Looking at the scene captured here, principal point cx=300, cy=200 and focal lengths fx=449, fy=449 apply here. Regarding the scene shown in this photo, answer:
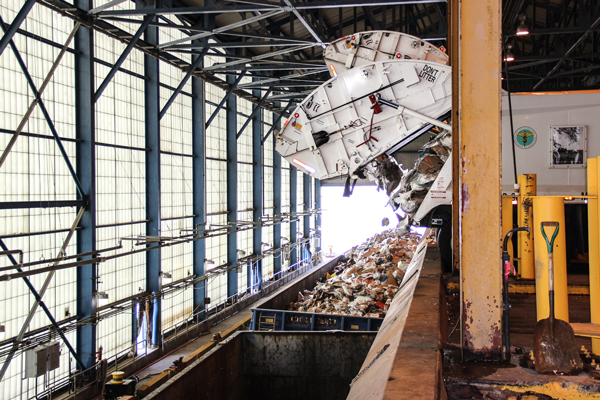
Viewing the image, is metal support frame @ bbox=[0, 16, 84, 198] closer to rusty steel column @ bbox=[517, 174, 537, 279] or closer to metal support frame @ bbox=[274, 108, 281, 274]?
rusty steel column @ bbox=[517, 174, 537, 279]

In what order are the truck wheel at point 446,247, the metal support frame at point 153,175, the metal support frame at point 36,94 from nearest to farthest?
the truck wheel at point 446,247
the metal support frame at point 36,94
the metal support frame at point 153,175

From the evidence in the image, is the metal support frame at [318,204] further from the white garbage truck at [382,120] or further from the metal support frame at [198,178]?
the white garbage truck at [382,120]

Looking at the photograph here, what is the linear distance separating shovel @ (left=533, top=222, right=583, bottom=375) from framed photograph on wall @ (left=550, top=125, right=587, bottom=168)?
193 inches

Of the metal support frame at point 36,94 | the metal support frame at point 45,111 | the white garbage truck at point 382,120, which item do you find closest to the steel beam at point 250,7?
the white garbage truck at point 382,120

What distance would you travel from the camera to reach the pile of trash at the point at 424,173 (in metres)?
6.61

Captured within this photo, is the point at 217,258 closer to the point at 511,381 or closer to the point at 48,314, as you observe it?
the point at 48,314

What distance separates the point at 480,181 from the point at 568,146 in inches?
196

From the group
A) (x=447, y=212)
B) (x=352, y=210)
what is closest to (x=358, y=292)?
(x=447, y=212)

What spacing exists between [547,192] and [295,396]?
4.76 metres

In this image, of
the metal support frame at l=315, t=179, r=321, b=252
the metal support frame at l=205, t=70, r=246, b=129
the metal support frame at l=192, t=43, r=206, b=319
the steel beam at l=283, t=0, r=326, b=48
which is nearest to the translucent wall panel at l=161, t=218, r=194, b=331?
the metal support frame at l=192, t=43, r=206, b=319

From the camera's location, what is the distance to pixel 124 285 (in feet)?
31.3

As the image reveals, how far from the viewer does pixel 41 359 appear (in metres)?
6.90

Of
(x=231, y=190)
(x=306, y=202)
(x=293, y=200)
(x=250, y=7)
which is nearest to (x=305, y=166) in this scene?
(x=250, y=7)

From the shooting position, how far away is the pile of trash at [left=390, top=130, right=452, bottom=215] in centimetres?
Result: 661
